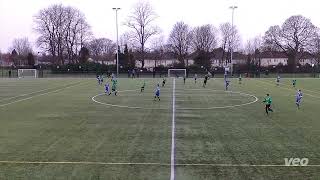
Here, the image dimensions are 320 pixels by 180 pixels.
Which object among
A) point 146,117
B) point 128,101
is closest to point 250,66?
point 128,101

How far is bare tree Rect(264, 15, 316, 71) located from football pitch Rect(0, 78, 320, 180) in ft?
252

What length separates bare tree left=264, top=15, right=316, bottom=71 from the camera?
10519cm

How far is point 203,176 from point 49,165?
5.78m

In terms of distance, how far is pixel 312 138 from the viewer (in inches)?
802

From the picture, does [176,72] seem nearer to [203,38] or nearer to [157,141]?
[203,38]

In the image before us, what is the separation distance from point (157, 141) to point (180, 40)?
10256 centimetres

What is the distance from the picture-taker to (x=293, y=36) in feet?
347

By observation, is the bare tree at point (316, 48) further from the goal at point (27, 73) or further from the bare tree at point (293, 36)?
the goal at point (27, 73)

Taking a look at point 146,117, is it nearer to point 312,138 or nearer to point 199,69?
point 312,138

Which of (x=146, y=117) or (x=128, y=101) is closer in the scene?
(x=146, y=117)

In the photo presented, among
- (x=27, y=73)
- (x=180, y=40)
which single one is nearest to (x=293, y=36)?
(x=180, y=40)
